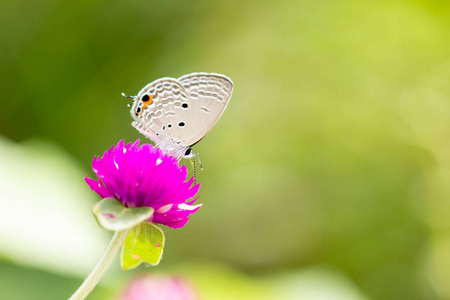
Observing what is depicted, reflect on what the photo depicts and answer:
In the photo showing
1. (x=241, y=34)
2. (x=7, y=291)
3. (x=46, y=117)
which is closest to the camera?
(x=7, y=291)

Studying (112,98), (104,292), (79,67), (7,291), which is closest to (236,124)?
(112,98)

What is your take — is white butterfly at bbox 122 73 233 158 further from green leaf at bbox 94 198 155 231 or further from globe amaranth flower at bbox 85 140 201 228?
green leaf at bbox 94 198 155 231

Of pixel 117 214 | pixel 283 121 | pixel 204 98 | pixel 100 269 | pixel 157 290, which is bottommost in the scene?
pixel 100 269

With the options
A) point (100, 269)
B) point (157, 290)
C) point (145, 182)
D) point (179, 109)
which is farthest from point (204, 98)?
point (157, 290)

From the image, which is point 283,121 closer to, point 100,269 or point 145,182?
point 145,182

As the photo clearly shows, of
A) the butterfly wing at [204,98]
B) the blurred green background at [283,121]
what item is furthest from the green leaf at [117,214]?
the blurred green background at [283,121]

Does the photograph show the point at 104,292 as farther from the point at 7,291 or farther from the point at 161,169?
the point at 161,169

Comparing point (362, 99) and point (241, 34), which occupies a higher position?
point (241, 34)
